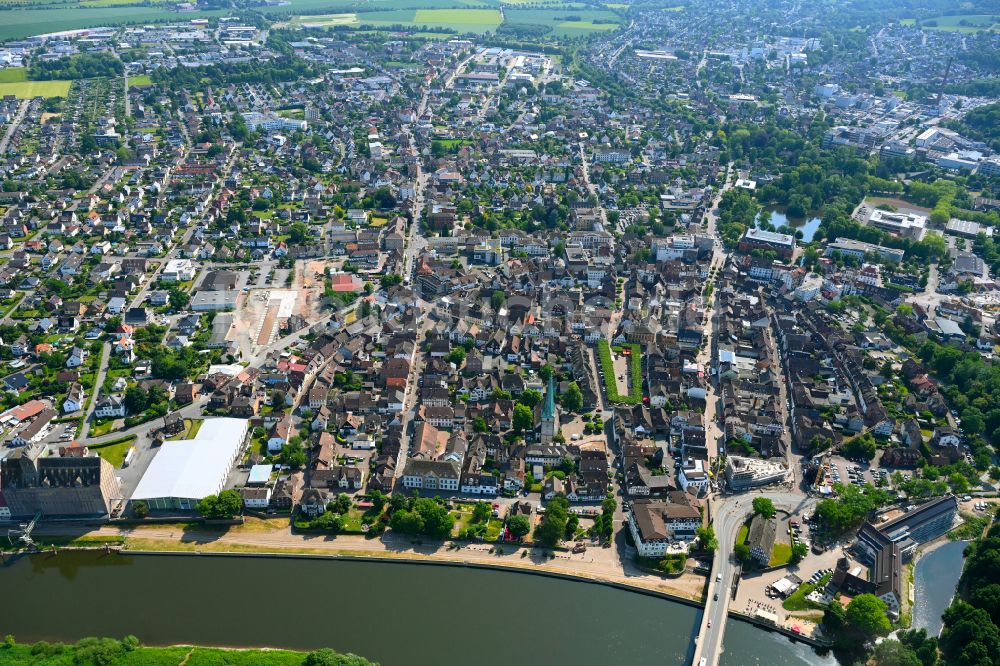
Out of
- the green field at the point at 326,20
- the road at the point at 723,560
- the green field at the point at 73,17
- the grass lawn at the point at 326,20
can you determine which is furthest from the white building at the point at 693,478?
the grass lawn at the point at 326,20

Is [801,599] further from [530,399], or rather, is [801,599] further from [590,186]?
[590,186]

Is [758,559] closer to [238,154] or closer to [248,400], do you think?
[248,400]

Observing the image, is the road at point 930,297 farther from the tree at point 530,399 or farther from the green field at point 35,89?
the green field at point 35,89

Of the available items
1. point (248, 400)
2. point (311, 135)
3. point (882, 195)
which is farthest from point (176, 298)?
point (882, 195)

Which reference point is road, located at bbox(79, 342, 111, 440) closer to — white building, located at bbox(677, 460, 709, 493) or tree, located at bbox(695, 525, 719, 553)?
white building, located at bbox(677, 460, 709, 493)

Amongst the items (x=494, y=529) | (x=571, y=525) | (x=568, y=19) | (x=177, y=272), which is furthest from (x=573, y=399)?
(x=568, y=19)

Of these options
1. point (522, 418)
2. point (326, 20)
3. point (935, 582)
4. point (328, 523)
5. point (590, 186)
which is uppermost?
point (326, 20)
